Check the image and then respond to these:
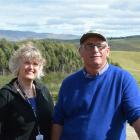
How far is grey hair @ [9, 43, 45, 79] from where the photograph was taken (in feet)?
17.4

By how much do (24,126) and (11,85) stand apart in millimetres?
448

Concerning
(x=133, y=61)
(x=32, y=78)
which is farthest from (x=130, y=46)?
(x=32, y=78)

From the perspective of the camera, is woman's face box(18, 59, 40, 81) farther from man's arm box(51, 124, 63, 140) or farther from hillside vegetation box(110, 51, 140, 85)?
hillside vegetation box(110, 51, 140, 85)

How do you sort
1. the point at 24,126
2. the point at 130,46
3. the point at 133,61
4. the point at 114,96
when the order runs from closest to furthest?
1. the point at 114,96
2. the point at 24,126
3. the point at 133,61
4. the point at 130,46

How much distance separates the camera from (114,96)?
4.22 metres

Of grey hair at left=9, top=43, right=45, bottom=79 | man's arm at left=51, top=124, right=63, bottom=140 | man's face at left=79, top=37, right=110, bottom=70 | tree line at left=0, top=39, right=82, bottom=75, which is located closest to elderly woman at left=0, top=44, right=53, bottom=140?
grey hair at left=9, top=43, right=45, bottom=79

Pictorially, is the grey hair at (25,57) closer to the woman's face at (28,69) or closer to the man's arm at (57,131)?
the woman's face at (28,69)

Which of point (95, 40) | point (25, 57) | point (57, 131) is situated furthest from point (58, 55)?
point (95, 40)

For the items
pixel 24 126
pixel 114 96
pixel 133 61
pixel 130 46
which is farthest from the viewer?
pixel 130 46

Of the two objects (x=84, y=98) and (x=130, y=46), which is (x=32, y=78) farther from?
(x=130, y=46)

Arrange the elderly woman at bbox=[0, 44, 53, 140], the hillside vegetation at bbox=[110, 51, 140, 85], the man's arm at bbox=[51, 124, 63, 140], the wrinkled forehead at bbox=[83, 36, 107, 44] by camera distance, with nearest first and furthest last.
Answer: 1. the wrinkled forehead at bbox=[83, 36, 107, 44]
2. the man's arm at bbox=[51, 124, 63, 140]
3. the elderly woman at bbox=[0, 44, 53, 140]
4. the hillside vegetation at bbox=[110, 51, 140, 85]

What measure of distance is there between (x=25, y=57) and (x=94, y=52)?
1.23 m

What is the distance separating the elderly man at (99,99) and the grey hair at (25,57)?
99 cm

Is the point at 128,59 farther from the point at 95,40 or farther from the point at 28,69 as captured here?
the point at 95,40
